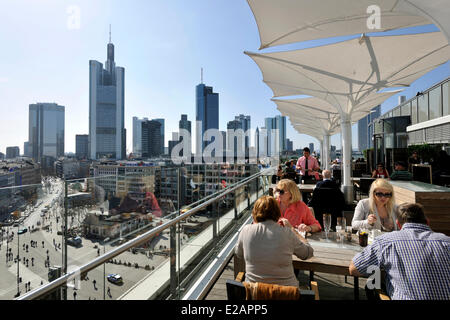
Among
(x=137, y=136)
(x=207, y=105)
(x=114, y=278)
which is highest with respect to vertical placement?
(x=207, y=105)

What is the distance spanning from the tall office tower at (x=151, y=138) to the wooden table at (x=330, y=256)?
56.9m

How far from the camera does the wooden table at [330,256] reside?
1968mm

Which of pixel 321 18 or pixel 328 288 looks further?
pixel 321 18

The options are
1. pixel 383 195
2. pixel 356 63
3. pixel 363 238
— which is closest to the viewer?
pixel 363 238

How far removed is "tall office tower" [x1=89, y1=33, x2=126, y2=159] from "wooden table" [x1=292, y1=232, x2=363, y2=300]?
66830mm

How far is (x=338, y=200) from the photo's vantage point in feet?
14.2

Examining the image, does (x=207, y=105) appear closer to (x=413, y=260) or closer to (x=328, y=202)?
(x=328, y=202)

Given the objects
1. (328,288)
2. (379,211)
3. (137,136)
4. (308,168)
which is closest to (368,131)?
(308,168)

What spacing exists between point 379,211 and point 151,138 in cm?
6307

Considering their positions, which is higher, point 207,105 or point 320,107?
point 207,105

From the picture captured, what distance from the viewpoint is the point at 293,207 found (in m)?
2.99

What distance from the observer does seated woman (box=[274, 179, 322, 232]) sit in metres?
2.92

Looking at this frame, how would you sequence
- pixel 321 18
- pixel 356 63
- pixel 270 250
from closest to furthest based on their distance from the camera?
1. pixel 270 250
2. pixel 321 18
3. pixel 356 63
